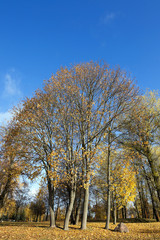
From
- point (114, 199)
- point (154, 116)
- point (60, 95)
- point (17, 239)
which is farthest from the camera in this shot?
point (114, 199)

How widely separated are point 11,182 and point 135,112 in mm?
15023

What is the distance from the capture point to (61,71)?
47.9 ft

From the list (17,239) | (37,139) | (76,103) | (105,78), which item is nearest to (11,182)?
(37,139)

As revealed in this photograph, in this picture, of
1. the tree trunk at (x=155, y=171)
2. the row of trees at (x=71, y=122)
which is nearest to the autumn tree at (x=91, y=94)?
the row of trees at (x=71, y=122)

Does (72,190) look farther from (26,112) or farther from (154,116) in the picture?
(154,116)

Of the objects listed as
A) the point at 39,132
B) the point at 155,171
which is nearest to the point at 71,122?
the point at 39,132

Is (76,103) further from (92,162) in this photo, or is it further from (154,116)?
(154,116)

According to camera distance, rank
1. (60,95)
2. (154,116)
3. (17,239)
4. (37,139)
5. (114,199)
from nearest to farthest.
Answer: (17,239)
(37,139)
(60,95)
(154,116)
(114,199)

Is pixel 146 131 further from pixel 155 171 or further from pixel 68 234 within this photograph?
pixel 68 234

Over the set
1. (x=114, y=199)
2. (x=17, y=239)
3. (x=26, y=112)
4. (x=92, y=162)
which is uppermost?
(x=26, y=112)

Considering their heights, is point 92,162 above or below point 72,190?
above

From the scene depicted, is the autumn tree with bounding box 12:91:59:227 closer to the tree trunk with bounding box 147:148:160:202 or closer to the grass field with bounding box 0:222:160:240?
the grass field with bounding box 0:222:160:240

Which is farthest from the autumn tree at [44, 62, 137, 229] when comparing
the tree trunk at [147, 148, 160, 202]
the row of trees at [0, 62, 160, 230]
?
the tree trunk at [147, 148, 160, 202]

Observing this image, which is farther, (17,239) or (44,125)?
(44,125)
